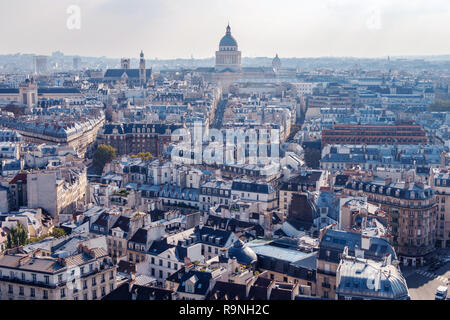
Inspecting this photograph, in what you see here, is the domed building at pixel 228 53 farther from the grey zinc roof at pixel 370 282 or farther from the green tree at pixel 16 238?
the grey zinc roof at pixel 370 282

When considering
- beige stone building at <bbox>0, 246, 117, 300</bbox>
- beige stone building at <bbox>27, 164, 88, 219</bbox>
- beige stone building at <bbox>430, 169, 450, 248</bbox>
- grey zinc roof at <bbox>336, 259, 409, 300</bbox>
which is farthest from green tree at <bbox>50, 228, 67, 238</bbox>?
beige stone building at <bbox>430, 169, 450, 248</bbox>

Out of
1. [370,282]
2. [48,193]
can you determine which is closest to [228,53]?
[48,193]

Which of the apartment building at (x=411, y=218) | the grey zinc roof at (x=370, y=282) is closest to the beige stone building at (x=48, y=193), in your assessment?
the apartment building at (x=411, y=218)

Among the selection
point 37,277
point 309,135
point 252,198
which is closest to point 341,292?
point 37,277

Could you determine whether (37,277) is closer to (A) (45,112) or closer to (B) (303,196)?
(B) (303,196)

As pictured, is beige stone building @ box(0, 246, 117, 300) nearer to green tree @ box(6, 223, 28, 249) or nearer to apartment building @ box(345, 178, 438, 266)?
green tree @ box(6, 223, 28, 249)

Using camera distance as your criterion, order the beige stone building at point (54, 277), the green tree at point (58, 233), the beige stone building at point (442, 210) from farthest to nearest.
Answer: the beige stone building at point (442, 210) < the green tree at point (58, 233) < the beige stone building at point (54, 277)
